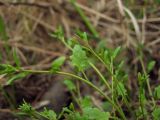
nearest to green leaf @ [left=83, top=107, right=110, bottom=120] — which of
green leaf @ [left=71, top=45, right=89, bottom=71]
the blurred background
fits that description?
green leaf @ [left=71, top=45, right=89, bottom=71]

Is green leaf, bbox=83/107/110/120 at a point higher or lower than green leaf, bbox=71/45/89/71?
lower

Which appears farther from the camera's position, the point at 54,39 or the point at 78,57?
the point at 54,39

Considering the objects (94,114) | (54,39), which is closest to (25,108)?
(94,114)

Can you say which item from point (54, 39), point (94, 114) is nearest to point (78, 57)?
point (94, 114)

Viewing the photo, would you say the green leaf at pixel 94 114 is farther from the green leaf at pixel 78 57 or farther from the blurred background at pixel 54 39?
the blurred background at pixel 54 39

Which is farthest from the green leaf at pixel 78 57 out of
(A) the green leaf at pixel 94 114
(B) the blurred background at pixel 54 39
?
(B) the blurred background at pixel 54 39

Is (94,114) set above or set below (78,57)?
below

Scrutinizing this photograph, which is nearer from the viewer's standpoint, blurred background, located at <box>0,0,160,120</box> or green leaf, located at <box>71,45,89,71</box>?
green leaf, located at <box>71,45,89,71</box>

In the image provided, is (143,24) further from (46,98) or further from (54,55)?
(46,98)

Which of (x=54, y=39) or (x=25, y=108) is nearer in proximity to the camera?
(x=25, y=108)

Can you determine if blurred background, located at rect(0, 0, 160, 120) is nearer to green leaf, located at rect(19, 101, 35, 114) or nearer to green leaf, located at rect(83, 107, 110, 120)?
green leaf, located at rect(19, 101, 35, 114)

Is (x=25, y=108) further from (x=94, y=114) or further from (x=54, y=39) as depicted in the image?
(x=54, y=39)

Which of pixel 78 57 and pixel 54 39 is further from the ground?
pixel 78 57
